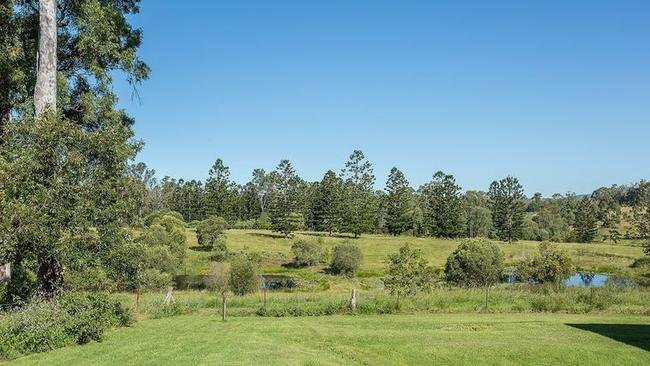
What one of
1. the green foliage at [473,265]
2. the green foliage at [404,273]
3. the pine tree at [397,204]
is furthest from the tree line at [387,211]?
the green foliage at [404,273]

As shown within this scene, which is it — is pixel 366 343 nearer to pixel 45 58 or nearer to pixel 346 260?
pixel 45 58

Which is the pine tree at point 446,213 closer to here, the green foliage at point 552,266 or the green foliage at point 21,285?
the green foliage at point 552,266

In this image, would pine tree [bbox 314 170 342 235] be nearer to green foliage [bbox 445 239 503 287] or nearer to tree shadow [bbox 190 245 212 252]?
tree shadow [bbox 190 245 212 252]

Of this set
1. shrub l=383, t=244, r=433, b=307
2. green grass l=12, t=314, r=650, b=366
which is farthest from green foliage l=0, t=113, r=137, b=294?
shrub l=383, t=244, r=433, b=307

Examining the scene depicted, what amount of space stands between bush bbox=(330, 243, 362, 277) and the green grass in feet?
122

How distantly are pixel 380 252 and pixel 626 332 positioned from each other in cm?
5704

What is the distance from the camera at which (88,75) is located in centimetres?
2038

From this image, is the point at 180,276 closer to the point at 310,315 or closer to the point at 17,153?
the point at 310,315

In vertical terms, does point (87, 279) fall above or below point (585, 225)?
below

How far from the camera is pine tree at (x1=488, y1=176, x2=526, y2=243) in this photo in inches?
3809

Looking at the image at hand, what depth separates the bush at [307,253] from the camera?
64.8 metres

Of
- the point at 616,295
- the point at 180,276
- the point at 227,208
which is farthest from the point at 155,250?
the point at 227,208

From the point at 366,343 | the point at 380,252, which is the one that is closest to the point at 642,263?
the point at 380,252

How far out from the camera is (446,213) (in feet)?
310
